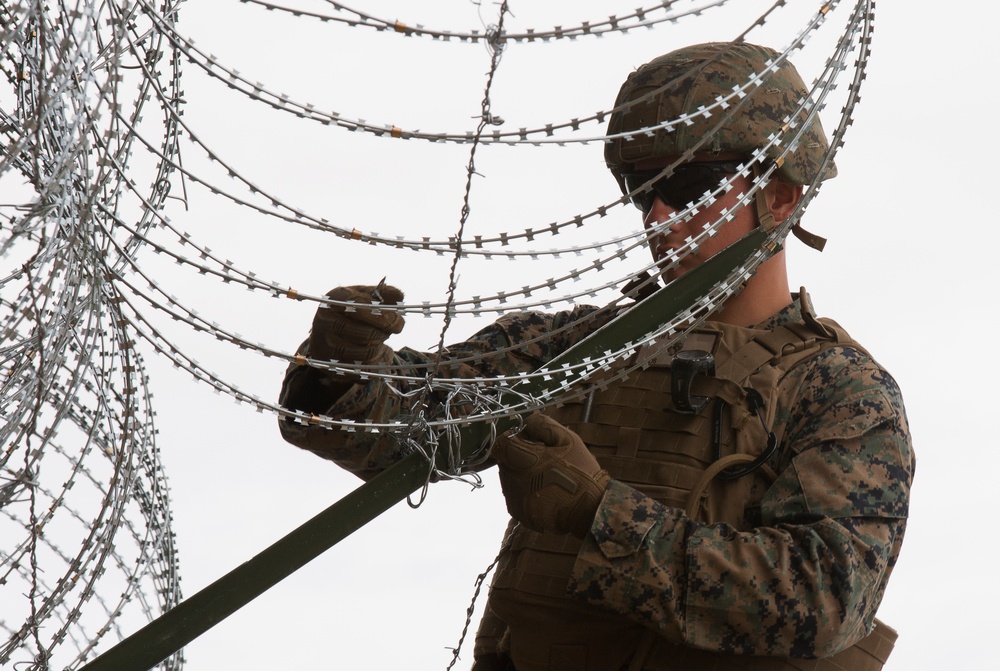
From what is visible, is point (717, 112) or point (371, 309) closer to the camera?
point (371, 309)

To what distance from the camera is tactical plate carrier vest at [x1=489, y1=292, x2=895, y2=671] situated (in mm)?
2971

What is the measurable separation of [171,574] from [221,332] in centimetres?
82

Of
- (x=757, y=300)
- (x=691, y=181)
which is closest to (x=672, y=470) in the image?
Result: (x=757, y=300)

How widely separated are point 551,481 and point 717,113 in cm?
101

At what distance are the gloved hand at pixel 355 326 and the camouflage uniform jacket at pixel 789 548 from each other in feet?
1.26

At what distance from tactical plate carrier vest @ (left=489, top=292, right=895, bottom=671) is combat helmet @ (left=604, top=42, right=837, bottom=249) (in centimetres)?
39

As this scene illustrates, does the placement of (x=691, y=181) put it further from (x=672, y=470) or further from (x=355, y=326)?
(x=355, y=326)

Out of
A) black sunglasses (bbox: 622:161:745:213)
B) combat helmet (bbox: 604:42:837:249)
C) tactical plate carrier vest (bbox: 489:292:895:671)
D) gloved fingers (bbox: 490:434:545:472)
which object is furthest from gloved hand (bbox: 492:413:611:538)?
combat helmet (bbox: 604:42:837:249)

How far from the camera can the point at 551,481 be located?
2789 mm

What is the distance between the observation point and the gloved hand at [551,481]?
9.13 feet

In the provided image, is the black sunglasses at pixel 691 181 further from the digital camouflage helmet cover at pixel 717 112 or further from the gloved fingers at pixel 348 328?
the gloved fingers at pixel 348 328

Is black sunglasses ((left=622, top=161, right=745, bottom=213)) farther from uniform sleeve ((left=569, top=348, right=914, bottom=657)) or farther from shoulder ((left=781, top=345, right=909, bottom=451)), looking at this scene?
uniform sleeve ((left=569, top=348, right=914, bottom=657))

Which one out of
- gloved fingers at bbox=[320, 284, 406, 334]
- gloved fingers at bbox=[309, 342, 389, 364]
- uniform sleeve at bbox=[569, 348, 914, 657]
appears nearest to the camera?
uniform sleeve at bbox=[569, 348, 914, 657]

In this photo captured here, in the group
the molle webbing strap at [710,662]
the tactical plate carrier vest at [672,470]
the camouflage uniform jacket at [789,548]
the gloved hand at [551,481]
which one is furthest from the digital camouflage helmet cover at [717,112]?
the molle webbing strap at [710,662]
